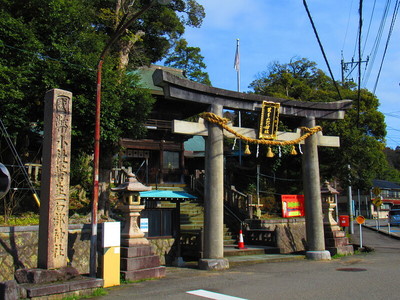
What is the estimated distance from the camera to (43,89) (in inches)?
573

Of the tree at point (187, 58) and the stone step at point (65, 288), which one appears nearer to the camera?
the stone step at point (65, 288)

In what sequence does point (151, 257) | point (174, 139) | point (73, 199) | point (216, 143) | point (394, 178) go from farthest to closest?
point (394, 178) < point (174, 139) < point (73, 199) < point (216, 143) < point (151, 257)

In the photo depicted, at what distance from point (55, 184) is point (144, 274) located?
3.81 m

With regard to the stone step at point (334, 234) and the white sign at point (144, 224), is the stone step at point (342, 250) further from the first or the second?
the white sign at point (144, 224)

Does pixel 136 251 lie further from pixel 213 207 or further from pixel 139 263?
pixel 213 207

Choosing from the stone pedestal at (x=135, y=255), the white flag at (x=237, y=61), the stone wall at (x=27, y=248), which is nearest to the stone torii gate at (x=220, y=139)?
the stone pedestal at (x=135, y=255)

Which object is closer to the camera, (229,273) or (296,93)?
(229,273)

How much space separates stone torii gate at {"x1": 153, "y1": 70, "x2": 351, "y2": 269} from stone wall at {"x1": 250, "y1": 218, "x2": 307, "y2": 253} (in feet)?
9.76

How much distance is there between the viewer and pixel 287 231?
19312mm

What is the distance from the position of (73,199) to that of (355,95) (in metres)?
24.3

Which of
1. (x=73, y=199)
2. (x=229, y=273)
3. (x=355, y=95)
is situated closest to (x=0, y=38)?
(x=73, y=199)

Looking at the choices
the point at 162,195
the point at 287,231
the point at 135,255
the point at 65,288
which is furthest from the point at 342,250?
the point at 65,288

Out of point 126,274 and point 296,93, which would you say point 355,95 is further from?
Result: point 126,274

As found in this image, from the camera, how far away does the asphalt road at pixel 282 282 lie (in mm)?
8805
